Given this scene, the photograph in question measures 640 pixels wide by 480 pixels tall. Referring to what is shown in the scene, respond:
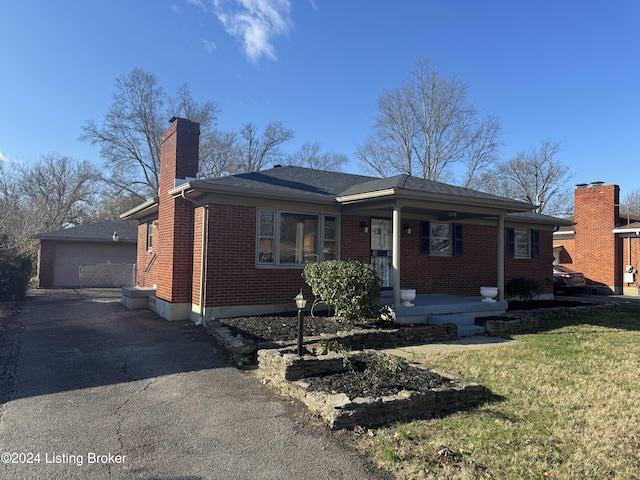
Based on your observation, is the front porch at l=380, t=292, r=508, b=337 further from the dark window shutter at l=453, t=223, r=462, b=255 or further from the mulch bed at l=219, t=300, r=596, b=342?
the dark window shutter at l=453, t=223, r=462, b=255

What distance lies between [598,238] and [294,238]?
53.2 feet

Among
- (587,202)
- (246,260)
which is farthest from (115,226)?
(587,202)

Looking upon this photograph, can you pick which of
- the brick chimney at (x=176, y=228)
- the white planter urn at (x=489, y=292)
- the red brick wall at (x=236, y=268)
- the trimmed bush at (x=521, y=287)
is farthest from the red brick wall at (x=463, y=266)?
the brick chimney at (x=176, y=228)

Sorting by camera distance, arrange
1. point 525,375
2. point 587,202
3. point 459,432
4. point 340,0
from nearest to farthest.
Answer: point 459,432 → point 525,375 → point 340,0 → point 587,202

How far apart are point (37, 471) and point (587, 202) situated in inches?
869

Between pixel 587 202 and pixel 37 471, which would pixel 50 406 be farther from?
pixel 587 202

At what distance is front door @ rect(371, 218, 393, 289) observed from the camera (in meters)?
11.2

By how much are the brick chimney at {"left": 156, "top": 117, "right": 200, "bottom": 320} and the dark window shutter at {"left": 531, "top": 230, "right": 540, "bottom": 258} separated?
11.4 metres

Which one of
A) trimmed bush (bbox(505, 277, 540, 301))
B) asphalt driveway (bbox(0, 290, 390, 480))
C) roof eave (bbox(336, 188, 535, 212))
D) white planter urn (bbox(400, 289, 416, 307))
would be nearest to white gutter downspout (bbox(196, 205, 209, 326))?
asphalt driveway (bbox(0, 290, 390, 480))

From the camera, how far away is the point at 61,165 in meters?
34.8

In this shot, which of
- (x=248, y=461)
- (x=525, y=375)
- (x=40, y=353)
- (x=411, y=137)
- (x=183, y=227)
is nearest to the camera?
(x=248, y=461)

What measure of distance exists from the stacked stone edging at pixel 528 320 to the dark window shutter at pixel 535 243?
292 centimetres

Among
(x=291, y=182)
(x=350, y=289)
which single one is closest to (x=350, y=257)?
(x=291, y=182)

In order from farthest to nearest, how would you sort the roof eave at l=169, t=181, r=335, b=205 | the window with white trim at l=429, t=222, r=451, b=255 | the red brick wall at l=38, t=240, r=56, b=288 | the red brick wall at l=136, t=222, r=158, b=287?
the red brick wall at l=38, t=240, r=56, b=288
the red brick wall at l=136, t=222, r=158, b=287
the window with white trim at l=429, t=222, r=451, b=255
the roof eave at l=169, t=181, r=335, b=205
